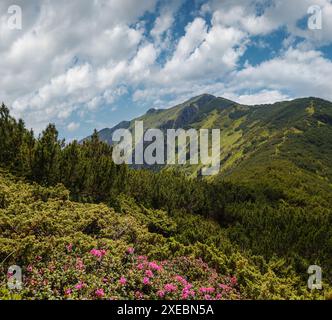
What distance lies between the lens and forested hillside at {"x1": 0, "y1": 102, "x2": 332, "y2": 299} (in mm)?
11695

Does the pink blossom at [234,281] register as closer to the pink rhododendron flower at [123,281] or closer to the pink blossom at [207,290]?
the pink blossom at [207,290]

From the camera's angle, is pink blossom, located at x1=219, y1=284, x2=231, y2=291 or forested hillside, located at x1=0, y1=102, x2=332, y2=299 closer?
Result: forested hillside, located at x1=0, y1=102, x2=332, y2=299

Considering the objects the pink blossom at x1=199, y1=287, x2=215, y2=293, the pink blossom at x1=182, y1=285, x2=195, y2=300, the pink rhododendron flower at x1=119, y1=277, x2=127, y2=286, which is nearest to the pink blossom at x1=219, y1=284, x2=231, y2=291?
the pink blossom at x1=199, y1=287, x2=215, y2=293

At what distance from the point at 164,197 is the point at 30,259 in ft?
68.1

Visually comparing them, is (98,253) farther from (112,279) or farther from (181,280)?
(181,280)

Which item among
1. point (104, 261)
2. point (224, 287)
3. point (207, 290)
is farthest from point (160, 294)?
point (224, 287)

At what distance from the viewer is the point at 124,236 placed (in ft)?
56.7

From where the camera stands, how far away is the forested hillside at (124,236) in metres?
11.7

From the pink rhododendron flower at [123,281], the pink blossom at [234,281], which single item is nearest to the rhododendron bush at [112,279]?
the pink rhododendron flower at [123,281]

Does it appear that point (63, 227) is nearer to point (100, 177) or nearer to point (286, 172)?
point (100, 177)

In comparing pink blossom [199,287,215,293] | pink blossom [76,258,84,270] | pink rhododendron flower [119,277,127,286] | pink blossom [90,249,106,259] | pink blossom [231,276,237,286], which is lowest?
pink blossom [231,276,237,286]

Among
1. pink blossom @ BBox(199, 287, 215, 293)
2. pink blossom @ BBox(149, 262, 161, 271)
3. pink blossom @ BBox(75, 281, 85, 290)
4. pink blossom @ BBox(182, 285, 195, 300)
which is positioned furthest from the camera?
pink blossom @ BBox(149, 262, 161, 271)

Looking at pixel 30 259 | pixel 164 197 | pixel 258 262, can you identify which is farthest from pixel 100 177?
pixel 30 259

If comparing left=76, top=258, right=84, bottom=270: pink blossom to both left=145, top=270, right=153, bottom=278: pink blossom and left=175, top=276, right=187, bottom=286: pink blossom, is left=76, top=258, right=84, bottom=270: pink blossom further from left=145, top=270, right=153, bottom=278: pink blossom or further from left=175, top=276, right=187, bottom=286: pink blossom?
left=175, top=276, right=187, bottom=286: pink blossom
